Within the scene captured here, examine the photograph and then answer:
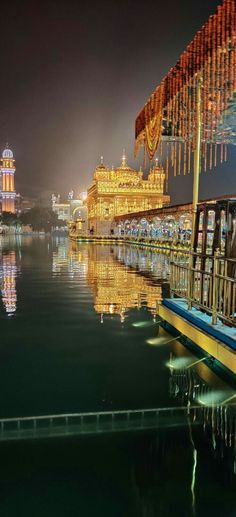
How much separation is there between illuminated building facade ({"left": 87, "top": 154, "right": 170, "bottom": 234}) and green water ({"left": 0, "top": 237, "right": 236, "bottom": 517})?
63378 mm

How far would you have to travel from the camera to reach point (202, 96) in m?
7.88

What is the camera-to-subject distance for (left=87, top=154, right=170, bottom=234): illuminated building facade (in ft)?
236

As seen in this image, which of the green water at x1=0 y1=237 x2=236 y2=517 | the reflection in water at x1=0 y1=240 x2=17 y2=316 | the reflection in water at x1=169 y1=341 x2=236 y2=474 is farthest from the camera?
the reflection in water at x1=0 y1=240 x2=17 y2=316

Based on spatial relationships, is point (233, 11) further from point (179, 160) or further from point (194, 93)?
point (179, 160)

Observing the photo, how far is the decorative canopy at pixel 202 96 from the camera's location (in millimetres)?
5820

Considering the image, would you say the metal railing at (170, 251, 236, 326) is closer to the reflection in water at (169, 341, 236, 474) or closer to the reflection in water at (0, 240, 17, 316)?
the reflection in water at (169, 341, 236, 474)

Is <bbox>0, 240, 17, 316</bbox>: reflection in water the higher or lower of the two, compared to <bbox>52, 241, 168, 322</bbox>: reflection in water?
lower

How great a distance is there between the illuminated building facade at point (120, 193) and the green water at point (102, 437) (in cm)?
6338

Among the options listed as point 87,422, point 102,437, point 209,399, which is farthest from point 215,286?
→ point 102,437

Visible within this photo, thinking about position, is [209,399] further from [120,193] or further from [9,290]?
[120,193]

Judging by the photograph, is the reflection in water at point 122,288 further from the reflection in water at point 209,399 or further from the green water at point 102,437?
the reflection in water at point 209,399

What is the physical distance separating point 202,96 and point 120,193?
65.5 meters

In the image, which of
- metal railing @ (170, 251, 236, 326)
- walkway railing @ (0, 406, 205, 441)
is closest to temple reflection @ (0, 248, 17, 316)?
metal railing @ (170, 251, 236, 326)

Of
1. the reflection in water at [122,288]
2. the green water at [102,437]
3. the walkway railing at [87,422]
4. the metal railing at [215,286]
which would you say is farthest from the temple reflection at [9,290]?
the walkway railing at [87,422]
